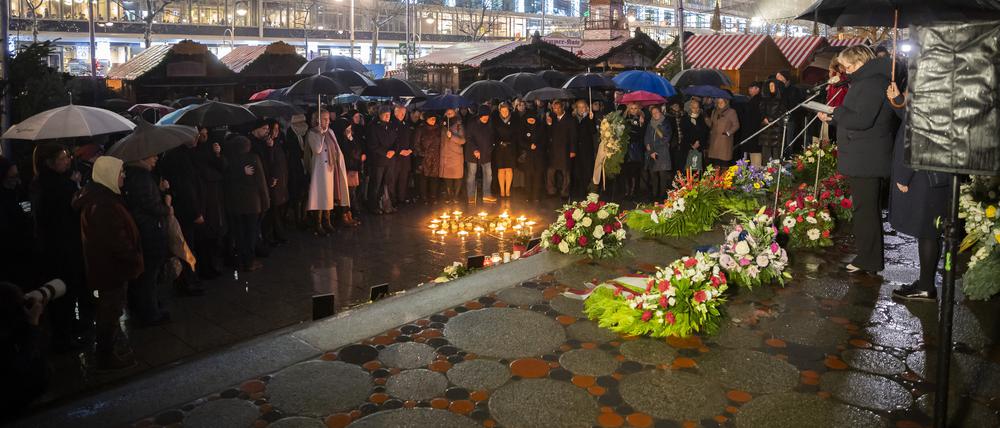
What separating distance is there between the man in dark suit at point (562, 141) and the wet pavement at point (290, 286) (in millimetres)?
1802

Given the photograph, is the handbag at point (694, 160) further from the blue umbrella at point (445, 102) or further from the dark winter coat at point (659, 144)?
the blue umbrella at point (445, 102)

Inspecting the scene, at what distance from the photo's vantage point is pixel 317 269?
9055 millimetres

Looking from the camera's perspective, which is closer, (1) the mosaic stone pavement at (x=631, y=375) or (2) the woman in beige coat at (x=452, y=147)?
(1) the mosaic stone pavement at (x=631, y=375)

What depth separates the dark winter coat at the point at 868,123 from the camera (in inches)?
239

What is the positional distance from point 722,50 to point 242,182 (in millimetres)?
21760

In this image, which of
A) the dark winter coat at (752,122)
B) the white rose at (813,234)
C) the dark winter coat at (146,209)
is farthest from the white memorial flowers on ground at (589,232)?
the dark winter coat at (752,122)

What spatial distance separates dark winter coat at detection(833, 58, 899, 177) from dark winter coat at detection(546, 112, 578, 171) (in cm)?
797

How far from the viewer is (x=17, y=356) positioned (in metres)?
4.39

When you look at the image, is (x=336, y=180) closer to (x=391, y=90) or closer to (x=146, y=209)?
(x=391, y=90)

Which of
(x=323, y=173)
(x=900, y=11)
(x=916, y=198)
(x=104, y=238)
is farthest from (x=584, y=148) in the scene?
(x=104, y=238)

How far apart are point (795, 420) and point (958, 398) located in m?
0.95

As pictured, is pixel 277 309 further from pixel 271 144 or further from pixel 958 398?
pixel 958 398

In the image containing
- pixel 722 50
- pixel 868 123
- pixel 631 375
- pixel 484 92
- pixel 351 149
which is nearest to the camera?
pixel 631 375

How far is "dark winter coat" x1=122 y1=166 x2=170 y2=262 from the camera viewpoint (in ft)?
21.3
